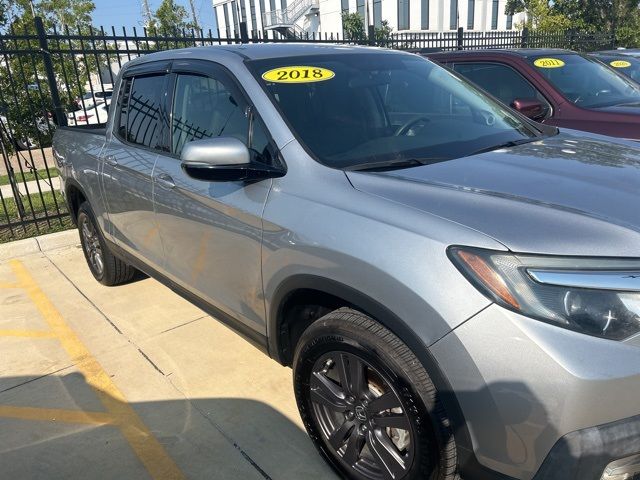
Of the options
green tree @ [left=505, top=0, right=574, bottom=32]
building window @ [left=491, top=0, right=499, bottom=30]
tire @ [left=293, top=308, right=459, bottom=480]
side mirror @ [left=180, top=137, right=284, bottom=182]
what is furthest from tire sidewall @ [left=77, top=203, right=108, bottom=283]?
building window @ [left=491, top=0, right=499, bottom=30]

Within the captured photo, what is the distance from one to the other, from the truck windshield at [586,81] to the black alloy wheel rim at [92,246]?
181 inches

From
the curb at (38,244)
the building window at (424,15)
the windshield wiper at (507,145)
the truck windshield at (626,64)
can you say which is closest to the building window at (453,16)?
the building window at (424,15)

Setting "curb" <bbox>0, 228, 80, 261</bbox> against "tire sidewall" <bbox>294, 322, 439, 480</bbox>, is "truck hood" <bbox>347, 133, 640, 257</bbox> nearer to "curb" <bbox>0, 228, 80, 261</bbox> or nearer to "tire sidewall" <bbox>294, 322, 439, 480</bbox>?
"tire sidewall" <bbox>294, 322, 439, 480</bbox>

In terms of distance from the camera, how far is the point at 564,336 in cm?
147

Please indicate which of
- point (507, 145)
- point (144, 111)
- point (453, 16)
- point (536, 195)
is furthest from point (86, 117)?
point (453, 16)

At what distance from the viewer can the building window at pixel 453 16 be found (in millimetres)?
43156

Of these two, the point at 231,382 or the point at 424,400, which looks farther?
the point at 231,382

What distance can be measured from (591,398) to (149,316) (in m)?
3.35

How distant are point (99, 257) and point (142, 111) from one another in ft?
5.61

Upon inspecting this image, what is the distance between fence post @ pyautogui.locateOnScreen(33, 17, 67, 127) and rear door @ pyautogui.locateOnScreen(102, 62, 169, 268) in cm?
294

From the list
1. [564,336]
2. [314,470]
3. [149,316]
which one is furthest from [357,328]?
[149,316]

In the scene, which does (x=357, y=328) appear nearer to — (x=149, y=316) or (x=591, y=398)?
(x=591, y=398)

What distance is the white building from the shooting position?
138ft

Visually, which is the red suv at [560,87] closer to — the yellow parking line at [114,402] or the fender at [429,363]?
the fender at [429,363]
